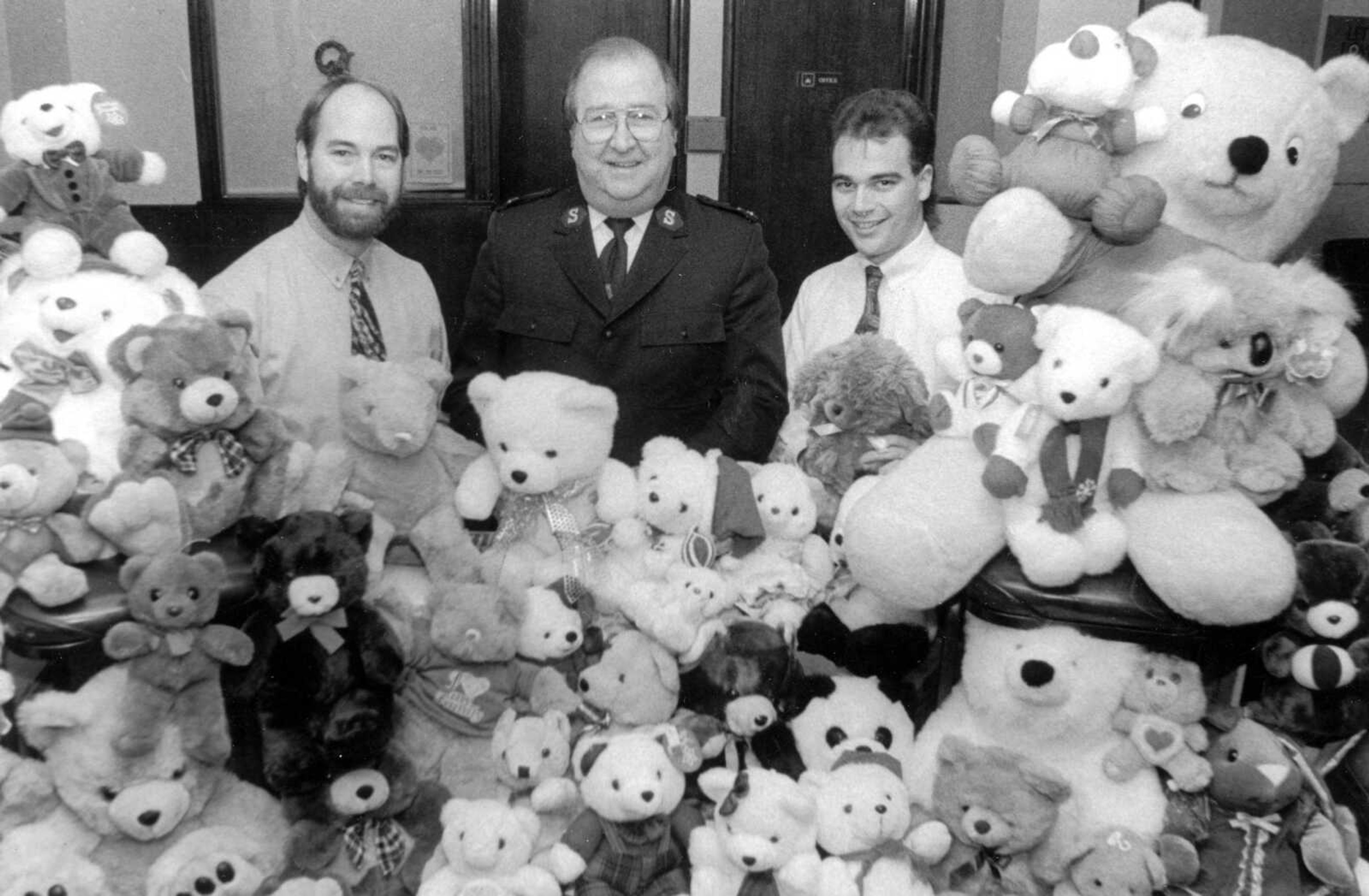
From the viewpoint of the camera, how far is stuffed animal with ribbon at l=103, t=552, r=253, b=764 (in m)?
1.86

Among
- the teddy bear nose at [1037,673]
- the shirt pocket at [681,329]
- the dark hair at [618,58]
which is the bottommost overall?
the teddy bear nose at [1037,673]

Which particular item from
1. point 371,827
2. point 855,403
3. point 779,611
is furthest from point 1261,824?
point 371,827

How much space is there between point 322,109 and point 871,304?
130cm

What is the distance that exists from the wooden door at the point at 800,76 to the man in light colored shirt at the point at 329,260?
2.00m

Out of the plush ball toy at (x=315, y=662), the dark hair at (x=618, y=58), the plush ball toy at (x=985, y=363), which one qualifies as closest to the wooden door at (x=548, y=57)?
the dark hair at (x=618, y=58)

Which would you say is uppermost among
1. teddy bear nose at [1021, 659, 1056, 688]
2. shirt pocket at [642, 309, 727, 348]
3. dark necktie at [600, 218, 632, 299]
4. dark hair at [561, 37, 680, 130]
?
dark hair at [561, 37, 680, 130]

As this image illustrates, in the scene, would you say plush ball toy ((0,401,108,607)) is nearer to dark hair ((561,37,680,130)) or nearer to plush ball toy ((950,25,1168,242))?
dark hair ((561,37,680,130))

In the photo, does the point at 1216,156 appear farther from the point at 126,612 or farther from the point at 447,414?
the point at 126,612

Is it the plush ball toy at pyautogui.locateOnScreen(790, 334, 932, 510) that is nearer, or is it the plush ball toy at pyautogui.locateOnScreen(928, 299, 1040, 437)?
the plush ball toy at pyautogui.locateOnScreen(928, 299, 1040, 437)

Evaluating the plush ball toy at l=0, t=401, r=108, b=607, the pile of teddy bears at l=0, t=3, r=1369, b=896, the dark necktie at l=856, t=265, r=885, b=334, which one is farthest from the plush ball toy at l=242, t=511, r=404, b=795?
the dark necktie at l=856, t=265, r=885, b=334

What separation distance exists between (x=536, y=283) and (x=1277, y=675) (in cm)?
173

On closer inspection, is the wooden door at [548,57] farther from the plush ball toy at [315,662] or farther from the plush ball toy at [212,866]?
the plush ball toy at [212,866]

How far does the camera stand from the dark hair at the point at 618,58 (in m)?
2.60

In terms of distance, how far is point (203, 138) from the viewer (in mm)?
3867
